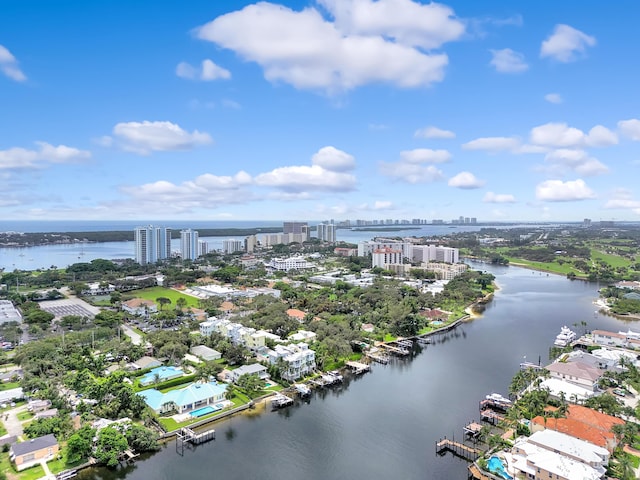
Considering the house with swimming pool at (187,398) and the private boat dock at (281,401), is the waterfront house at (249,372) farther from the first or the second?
the private boat dock at (281,401)

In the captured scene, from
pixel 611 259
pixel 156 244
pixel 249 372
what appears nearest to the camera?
pixel 249 372

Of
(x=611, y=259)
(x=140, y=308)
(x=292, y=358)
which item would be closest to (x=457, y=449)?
(x=292, y=358)

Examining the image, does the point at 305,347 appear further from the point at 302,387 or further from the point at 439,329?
the point at 439,329

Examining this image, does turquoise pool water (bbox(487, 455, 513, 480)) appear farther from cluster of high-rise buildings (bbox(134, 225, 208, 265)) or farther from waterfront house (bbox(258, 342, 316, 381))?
cluster of high-rise buildings (bbox(134, 225, 208, 265))

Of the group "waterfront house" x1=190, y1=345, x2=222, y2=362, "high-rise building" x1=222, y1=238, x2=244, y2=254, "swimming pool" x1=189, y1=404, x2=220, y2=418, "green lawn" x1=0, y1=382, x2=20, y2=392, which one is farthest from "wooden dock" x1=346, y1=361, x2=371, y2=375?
"high-rise building" x1=222, y1=238, x2=244, y2=254

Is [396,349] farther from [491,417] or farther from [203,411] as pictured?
[203,411]
